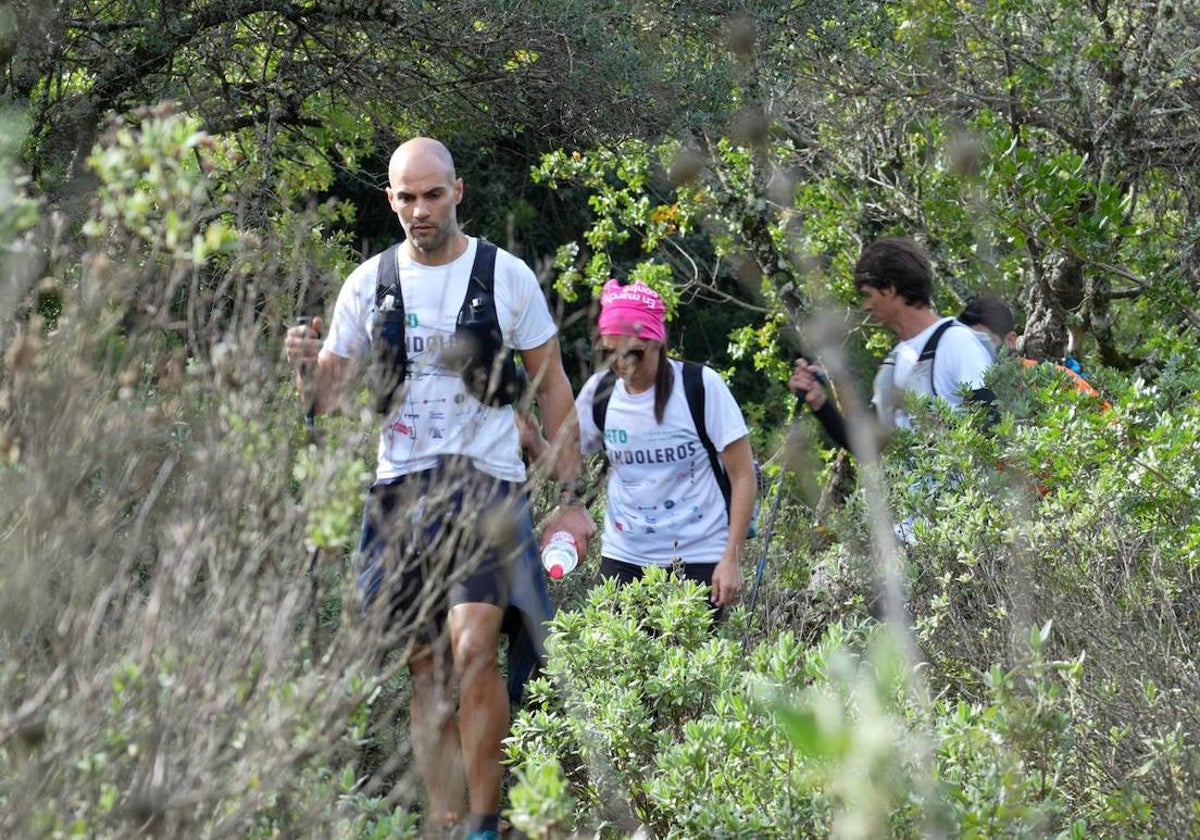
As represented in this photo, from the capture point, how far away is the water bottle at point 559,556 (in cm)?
463

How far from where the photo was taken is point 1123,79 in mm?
8055

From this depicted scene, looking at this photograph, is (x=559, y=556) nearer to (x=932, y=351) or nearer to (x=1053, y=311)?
(x=932, y=351)

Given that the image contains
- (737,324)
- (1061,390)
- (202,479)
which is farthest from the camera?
(737,324)

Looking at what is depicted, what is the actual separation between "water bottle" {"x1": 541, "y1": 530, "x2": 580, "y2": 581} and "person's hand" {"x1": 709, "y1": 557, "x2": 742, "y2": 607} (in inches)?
22.5

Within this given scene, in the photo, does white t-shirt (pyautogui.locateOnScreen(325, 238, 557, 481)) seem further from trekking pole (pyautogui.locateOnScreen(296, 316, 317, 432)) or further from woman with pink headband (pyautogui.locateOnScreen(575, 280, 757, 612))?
woman with pink headband (pyautogui.locateOnScreen(575, 280, 757, 612))

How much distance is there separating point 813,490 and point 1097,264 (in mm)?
3064

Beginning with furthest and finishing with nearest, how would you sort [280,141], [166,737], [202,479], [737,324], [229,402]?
[737,324]
[280,141]
[229,402]
[202,479]
[166,737]

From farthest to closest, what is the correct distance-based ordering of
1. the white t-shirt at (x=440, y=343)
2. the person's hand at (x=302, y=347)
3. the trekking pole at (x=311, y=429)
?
the white t-shirt at (x=440, y=343) < the person's hand at (x=302, y=347) < the trekking pole at (x=311, y=429)

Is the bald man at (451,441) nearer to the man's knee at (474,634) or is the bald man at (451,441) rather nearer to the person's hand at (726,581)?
the man's knee at (474,634)

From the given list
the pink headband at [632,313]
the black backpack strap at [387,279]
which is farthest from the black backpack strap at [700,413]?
the black backpack strap at [387,279]

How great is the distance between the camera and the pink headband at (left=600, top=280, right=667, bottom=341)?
5121 mm

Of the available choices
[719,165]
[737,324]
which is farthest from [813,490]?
[737,324]

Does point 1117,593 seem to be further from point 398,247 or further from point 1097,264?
point 398,247

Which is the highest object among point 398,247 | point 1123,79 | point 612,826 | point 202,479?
point 1123,79
